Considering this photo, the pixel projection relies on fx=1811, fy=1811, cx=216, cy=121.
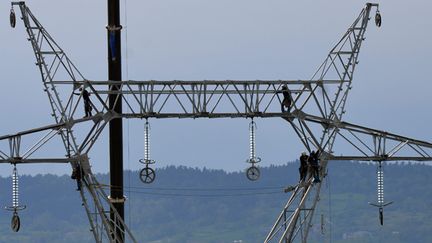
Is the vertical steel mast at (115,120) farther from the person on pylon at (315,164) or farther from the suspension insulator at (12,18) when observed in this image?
the person on pylon at (315,164)

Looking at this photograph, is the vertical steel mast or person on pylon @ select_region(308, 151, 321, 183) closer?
person on pylon @ select_region(308, 151, 321, 183)

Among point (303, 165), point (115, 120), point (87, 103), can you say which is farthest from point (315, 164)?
point (87, 103)

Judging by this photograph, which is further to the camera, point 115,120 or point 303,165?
point 115,120

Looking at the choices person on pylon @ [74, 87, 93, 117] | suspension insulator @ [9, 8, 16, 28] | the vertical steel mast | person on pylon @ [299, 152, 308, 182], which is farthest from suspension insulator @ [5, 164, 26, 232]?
person on pylon @ [299, 152, 308, 182]

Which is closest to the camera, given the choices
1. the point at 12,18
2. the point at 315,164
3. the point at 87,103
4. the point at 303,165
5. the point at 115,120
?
the point at 12,18

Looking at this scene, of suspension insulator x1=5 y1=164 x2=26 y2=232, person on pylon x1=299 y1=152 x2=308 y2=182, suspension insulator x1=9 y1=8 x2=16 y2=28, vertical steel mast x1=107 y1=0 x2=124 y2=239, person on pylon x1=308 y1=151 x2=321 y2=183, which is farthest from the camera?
vertical steel mast x1=107 y1=0 x2=124 y2=239

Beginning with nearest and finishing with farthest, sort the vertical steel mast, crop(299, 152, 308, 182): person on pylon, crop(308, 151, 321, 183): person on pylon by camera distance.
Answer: crop(308, 151, 321, 183): person on pylon
crop(299, 152, 308, 182): person on pylon
the vertical steel mast

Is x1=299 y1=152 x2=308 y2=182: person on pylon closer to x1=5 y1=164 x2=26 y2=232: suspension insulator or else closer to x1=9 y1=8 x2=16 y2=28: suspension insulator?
x1=5 y1=164 x2=26 y2=232: suspension insulator

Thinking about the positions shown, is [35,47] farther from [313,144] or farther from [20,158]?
[313,144]

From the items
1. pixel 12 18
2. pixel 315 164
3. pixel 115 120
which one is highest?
pixel 12 18

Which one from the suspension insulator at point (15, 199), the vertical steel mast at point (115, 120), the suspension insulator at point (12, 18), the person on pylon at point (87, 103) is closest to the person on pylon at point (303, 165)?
the vertical steel mast at point (115, 120)

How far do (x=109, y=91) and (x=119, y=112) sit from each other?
4.11m

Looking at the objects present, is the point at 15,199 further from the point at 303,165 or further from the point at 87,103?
the point at 303,165

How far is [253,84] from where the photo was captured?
8181cm
